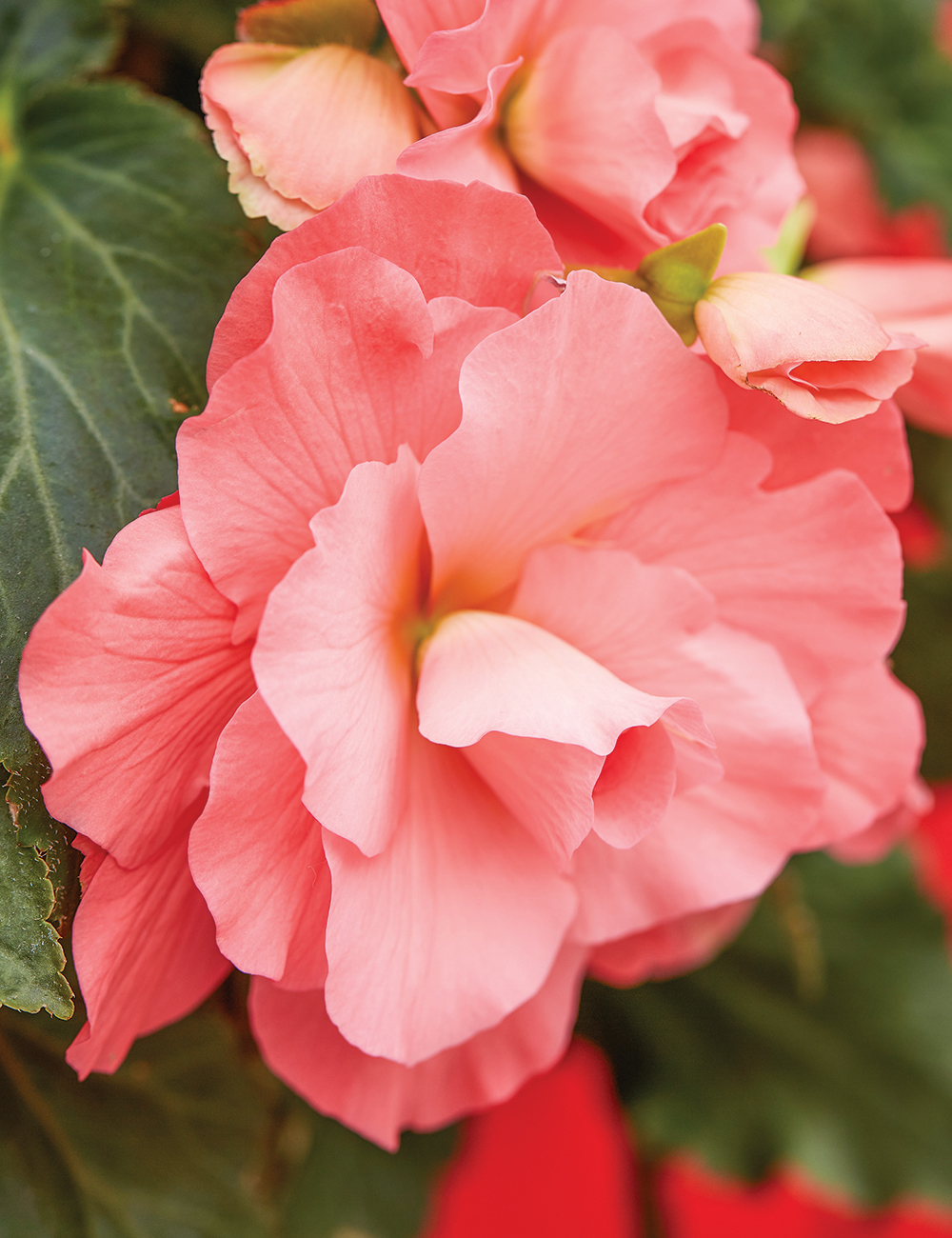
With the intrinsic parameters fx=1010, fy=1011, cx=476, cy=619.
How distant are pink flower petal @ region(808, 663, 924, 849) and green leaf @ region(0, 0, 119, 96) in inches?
13.8

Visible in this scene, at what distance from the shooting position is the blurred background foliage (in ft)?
1.23

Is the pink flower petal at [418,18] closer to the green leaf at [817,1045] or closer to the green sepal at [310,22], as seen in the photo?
the green sepal at [310,22]

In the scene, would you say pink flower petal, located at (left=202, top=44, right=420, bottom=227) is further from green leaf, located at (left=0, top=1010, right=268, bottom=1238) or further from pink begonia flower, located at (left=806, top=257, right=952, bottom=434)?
green leaf, located at (left=0, top=1010, right=268, bottom=1238)

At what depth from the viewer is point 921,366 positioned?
33 centimetres

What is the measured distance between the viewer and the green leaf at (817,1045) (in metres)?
0.64

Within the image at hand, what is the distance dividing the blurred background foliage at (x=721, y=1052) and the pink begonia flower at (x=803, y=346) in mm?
151

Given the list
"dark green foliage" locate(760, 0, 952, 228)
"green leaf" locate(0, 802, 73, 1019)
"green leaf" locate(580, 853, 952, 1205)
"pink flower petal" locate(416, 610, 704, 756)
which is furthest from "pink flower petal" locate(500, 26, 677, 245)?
"green leaf" locate(580, 853, 952, 1205)

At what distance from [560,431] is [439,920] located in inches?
5.3

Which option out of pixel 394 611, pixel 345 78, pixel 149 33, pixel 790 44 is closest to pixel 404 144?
pixel 345 78

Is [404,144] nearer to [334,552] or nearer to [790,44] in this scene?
[334,552]

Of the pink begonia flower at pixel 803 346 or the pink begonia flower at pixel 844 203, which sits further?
the pink begonia flower at pixel 844 203

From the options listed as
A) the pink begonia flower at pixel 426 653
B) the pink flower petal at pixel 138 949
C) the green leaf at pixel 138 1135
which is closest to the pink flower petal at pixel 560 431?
the pink begonia flower at pixel 426 653

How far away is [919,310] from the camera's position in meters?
0.35

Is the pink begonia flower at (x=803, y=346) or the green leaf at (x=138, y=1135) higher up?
the pink begonia flower at (x=803, y=346)
